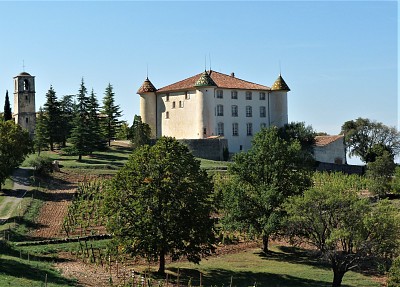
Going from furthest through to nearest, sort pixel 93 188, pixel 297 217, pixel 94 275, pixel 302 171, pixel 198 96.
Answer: pixel 198 96 < pixel 93 188 < pixel 302 171 < pixel 297 217 < pixel 94 275

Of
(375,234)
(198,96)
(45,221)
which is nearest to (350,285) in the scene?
(375,234)

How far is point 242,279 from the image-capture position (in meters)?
33.2

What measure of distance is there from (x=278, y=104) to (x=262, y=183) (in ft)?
130

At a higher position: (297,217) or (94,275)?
(297,217)

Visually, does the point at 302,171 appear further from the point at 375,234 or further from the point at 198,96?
the point at 198,96

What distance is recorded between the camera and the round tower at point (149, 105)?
3093 inches

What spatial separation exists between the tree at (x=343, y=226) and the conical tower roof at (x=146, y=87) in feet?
150

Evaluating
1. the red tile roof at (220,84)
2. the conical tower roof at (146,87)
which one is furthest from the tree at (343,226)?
the conical tower roof at (146,87)

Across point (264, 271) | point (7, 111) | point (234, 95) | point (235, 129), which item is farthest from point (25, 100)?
point (264, 271)

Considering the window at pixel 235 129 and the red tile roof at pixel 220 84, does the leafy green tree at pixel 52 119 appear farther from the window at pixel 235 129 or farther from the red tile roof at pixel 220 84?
the window at pixel 235 129

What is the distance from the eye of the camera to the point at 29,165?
60.8 metres

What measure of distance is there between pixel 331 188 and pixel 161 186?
7880 millimetres

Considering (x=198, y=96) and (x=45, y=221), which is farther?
(x=198, y=96)

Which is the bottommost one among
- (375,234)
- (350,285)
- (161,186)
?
(350,285)
